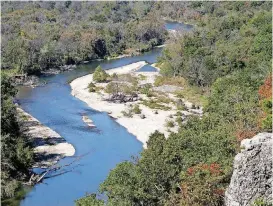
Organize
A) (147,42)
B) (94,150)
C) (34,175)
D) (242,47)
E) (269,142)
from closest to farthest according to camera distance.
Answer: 1. (269,142)
2. (34,175)
3. (94,150)
4. (242,47)
5. (147,42)

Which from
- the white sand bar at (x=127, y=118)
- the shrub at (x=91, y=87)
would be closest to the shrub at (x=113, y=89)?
the white sand bar at (x=127, y=118)

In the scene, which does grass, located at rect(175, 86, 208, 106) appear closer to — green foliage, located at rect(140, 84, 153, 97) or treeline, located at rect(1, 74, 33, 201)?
green foliage, located at rect(140, 84, 153, 97)

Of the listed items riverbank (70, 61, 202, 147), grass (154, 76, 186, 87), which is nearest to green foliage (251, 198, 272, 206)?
riverbank (70, 61, 202, 147)

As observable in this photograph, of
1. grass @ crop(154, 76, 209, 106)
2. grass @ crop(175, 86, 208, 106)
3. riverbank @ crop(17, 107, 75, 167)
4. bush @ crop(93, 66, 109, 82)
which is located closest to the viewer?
riverbank @ crop(17, 107, 75, 167)

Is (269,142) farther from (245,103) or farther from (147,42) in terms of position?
(147,42)

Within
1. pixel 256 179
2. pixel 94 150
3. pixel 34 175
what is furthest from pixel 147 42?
pixel 256 179

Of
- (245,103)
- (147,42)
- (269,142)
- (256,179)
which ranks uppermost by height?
(269,142)

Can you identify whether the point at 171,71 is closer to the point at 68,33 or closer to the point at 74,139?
the point at 68,33
